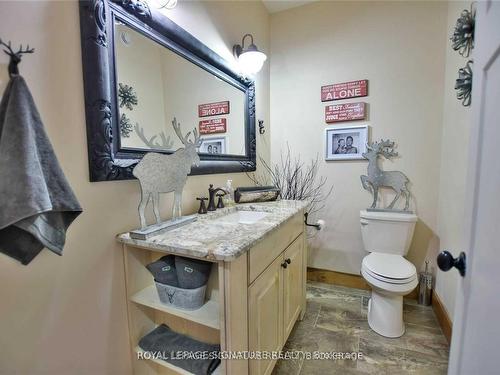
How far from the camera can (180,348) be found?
41.5 inches

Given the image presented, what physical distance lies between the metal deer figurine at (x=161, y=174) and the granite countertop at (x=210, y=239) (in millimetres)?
100

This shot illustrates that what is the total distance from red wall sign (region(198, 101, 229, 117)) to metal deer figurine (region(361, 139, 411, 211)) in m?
1.26

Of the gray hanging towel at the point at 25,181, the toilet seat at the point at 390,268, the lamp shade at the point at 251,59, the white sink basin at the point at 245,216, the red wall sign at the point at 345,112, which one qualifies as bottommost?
the toilet seat at the point at 390,268

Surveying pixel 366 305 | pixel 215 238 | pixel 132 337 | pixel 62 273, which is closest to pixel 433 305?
pixel 366 305

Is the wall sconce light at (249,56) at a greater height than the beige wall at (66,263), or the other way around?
the wall sconce light at (249,56)

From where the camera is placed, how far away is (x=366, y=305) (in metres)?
2.03

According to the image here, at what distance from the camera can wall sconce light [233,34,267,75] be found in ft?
5.87

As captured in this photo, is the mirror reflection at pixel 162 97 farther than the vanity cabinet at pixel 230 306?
Yes

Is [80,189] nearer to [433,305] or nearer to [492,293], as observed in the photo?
[492,293]

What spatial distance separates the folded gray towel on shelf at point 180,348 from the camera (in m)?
0.98

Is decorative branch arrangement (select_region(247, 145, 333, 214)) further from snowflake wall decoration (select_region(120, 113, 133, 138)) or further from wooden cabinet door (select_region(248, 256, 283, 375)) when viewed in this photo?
snowflake wall decoration (select_region(120, 113, 133, 138))

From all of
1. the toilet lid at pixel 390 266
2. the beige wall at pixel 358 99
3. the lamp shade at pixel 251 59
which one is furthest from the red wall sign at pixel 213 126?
the toilet lid at pixel 390 266

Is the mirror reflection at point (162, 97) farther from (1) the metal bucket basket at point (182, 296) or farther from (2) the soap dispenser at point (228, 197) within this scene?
(1) the metal bucket basket at point (182, 296)

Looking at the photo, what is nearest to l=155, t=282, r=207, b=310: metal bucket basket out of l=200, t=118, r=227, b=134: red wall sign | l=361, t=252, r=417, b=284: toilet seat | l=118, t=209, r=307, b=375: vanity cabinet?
l=118, t=209, r=307, b=375: vanity cabinet
